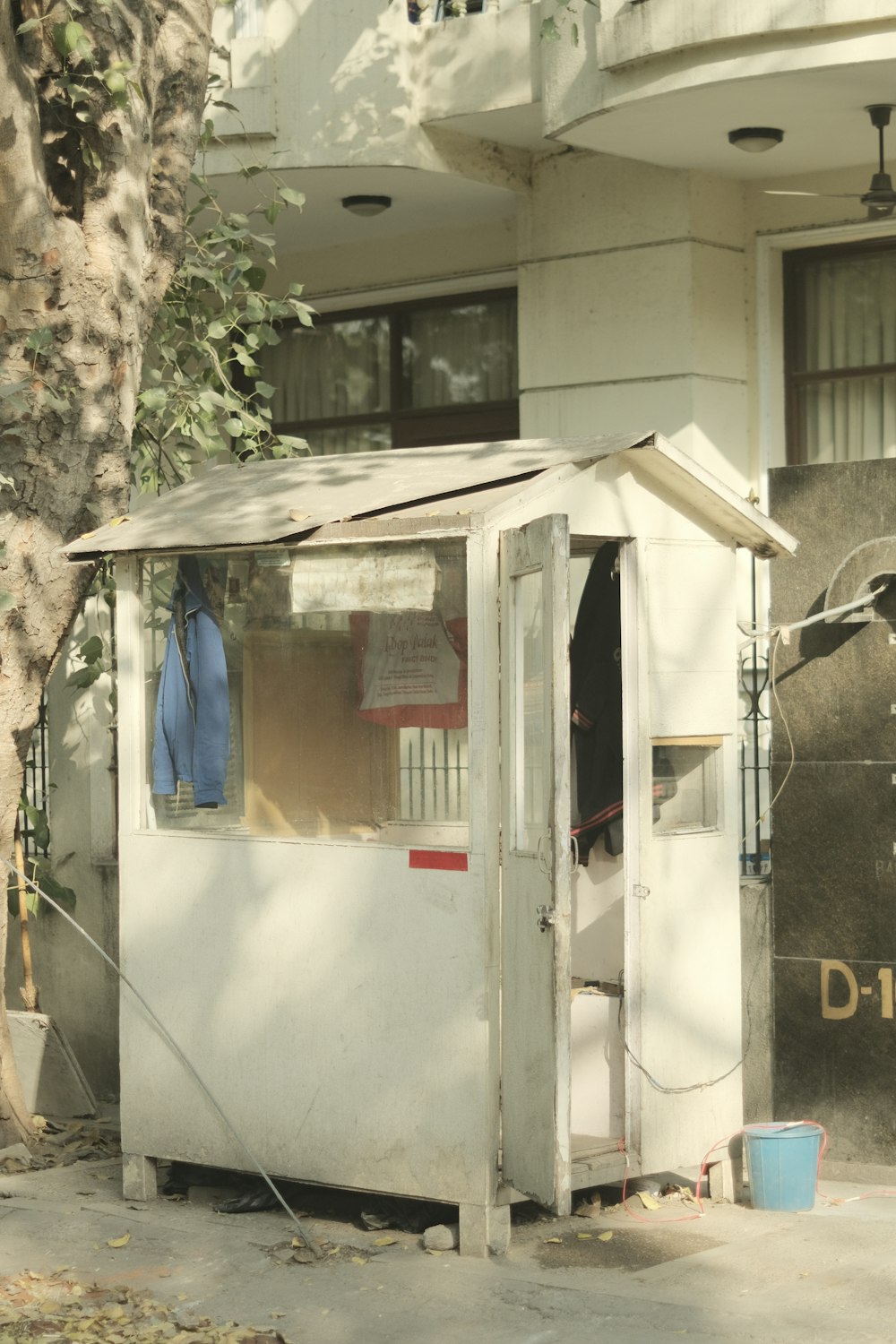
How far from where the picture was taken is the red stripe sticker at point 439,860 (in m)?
6.34

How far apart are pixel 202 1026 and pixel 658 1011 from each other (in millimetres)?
1804

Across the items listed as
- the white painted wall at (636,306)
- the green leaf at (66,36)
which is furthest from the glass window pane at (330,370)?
the green leaf at (66,36)

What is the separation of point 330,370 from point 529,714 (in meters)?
7.07

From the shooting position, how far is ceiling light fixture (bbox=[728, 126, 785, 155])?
9.76 metres

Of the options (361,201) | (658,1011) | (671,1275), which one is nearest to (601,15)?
(361,201)

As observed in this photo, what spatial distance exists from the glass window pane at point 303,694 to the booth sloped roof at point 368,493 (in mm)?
219

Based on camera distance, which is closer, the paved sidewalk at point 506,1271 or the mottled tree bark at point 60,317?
the paved sidewalk at point 506,1271

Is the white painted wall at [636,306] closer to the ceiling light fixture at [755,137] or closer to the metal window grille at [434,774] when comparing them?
the ceiling light fixture at [755,137]

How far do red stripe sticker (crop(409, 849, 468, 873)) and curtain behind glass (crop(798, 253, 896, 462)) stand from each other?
214 inches

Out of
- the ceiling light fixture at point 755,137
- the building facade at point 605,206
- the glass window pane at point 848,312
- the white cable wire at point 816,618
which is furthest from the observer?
the glass window pane at point 848,312

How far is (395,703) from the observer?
700 centimetres

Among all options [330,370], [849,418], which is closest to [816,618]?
[849,418]

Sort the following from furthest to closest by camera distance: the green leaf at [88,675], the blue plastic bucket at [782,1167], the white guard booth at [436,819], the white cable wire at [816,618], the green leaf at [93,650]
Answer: the green leaf at [88,675] < the green leaf at [93,650] < the white cable wire at [816,618] < the blue plastic bucket at [782,1167] < the white guard booth at [436,819]

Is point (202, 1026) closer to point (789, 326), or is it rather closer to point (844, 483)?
point (844, 483)
